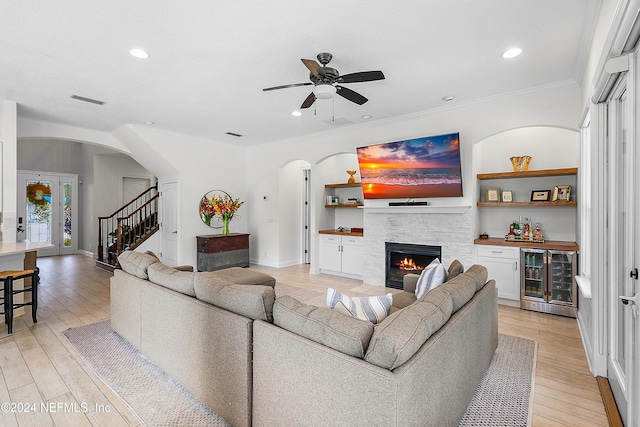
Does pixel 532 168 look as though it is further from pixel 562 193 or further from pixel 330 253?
pixel 330 253

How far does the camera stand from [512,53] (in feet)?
9.90

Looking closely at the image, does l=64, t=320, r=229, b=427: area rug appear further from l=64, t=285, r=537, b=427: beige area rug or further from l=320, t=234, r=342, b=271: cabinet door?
l=320, t=234, r=342, b=271: cabinet door

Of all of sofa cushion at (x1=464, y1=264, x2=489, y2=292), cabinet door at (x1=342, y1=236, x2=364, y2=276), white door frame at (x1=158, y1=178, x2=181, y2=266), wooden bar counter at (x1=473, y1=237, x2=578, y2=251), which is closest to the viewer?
sofa cushion at (x1=464, y1=264, x2=489, y2=292)

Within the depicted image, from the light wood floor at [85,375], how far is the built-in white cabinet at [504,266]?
0.77 feet

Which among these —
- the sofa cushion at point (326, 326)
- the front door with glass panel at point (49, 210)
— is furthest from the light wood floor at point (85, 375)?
the front door with glass panel at point (49, 210)

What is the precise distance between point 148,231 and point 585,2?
805cm

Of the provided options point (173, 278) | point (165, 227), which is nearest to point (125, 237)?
point (165, 227)

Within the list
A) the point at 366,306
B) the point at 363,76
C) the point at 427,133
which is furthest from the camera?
the point at 427,133

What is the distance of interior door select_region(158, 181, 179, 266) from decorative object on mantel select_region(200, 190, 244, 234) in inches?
21.8

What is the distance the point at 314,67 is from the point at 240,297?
2.01 meters

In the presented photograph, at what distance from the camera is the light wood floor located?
204cm

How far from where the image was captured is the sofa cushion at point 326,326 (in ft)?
4.67

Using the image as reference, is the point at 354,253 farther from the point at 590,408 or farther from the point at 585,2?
the point at 585,2

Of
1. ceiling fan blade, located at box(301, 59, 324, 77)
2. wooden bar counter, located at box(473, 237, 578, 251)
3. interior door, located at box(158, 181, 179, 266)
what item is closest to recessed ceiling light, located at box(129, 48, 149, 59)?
ceiling fan blade, located at box(301, 59, 324, 77)
